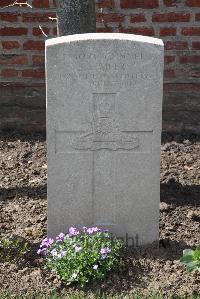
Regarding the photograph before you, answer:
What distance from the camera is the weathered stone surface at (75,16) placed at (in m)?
4.21

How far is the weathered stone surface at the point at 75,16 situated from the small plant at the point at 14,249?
1356mm

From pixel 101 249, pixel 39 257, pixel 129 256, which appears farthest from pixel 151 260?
pixel 39 257

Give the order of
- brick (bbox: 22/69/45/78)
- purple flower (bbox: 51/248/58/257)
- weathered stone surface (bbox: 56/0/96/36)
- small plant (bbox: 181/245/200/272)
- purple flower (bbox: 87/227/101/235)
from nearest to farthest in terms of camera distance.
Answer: small plant (bbox: 181/245/200/272)
purple flower (bbox: 51/248/58/257)
purple flower (bbox: 87/227/101/235)
weathered stone surface (bbox: 56/0/96/36)
brick (bbox: 22/69/45/78)

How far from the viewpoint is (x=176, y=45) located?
17.7 feet

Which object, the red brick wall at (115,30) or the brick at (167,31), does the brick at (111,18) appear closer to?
the red brick wall at (115,30)

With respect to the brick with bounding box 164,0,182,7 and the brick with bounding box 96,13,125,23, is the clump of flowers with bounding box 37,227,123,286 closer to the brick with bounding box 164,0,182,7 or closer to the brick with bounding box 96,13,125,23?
the brick with bounding box 96,13,125,23

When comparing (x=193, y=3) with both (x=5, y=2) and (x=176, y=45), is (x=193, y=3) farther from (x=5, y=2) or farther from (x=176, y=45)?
(x=5, y=2)

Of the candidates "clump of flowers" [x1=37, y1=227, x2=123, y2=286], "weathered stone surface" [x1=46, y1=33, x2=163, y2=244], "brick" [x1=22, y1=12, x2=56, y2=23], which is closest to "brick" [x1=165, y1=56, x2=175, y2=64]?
"brick" [x1=22, y1=12, x2=56, y2=23]

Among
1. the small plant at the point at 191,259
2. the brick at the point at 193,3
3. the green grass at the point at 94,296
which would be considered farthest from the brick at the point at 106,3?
the green grass at the point at 94,296

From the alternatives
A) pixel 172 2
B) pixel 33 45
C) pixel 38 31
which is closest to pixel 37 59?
pixel 33 45

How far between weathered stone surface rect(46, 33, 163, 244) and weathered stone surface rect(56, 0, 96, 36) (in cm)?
65

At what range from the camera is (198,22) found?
5336 millimetres

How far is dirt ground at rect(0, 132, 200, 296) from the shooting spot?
3711mm

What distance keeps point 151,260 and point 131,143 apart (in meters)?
0.71
